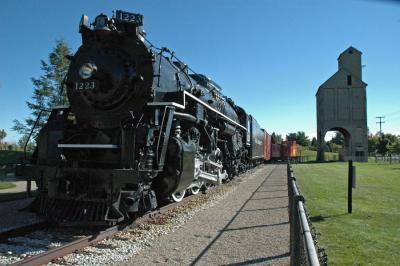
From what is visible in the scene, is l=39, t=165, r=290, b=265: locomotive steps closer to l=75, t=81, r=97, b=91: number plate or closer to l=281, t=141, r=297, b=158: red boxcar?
l=75, t=81, r=97, b=91: number plate

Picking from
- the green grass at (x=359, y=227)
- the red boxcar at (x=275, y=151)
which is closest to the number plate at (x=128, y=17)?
the green grass at (x=359, y=227)

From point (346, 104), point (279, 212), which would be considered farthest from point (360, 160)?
point (279, 212)

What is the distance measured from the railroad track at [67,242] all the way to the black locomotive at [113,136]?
0.30 meters

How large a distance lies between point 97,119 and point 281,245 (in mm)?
4868

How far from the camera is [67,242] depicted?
771 centimetres

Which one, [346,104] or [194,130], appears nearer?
[194,130]

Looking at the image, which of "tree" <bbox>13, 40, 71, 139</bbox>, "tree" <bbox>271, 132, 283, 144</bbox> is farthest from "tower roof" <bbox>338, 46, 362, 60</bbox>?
"tree" <bbox>13, 40, 71, 139</bbox>

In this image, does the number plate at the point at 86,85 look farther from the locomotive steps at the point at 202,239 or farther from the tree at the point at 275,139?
the tree at the point at 275,139

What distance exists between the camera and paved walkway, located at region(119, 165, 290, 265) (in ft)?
22.2

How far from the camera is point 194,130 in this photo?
37.2 ft

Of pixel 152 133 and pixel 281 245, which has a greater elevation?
pixel 152 133

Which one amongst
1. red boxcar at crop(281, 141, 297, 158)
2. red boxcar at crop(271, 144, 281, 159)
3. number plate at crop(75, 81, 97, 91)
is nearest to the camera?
number plate at crop(75, 81, 97, 91)

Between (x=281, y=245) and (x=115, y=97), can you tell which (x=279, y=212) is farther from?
(x=115, y=97)

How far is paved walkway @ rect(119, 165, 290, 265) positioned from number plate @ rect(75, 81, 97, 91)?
3705 mm
